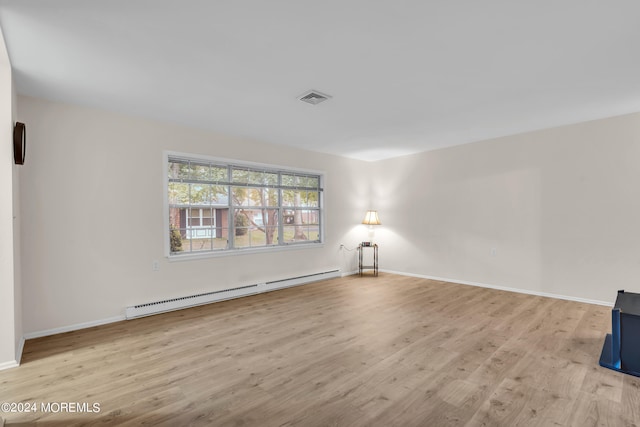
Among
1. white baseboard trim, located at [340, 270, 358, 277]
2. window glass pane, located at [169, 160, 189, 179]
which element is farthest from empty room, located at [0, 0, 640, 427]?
white baseboard trim, located at [340, 270, 358, 277]

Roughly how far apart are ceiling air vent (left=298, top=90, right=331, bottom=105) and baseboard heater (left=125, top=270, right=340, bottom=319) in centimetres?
288

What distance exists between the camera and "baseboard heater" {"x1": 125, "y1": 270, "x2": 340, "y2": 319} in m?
3.68

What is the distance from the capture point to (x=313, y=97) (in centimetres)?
317

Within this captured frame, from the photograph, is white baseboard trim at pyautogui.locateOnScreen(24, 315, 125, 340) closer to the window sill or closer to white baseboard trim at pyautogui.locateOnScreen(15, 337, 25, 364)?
white baseboard trim at pyautogui.locateOnScreen(15, 337, 25, 364)

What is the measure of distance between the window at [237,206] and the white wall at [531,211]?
2009 millimetres

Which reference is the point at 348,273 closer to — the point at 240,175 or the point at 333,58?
the point at 240,175

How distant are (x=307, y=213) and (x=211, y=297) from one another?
2.31 meters

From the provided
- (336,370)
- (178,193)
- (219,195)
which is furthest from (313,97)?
(336,370)

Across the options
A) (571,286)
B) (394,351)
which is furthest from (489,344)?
(571,286)

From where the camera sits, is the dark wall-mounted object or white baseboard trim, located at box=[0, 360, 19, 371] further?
the dark wall-mounted object

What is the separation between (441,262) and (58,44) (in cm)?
579

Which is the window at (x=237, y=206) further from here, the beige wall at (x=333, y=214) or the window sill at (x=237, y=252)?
the beige wall at (x=333, y=214)

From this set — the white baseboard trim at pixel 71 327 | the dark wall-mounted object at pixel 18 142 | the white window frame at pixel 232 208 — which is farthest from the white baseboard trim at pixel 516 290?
the dark wall-mounted object at pixel 18 142

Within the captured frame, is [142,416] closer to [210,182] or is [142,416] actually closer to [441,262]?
[210,182]
